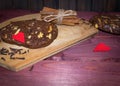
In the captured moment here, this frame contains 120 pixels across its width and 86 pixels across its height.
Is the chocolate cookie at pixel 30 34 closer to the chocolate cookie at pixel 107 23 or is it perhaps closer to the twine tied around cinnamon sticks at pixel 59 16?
the twine tied around cinnamon sticks at pixel 59 16

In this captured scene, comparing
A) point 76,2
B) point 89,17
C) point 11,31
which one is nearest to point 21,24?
point 11,31

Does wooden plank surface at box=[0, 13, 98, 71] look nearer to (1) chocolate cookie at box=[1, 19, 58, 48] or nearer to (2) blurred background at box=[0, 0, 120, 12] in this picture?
(1) chocolate cookie at box=[1, 19, 58, 48]

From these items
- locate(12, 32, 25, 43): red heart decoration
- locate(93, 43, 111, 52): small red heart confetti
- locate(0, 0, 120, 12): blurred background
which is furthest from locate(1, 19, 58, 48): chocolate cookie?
locate(0, 0, 120, 12): blurred background

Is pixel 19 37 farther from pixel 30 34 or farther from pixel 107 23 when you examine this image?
pixel 107 23

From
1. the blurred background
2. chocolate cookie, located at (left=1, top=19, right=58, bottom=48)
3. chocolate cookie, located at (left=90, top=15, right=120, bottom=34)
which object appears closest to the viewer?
chocolate cookie, located at (left=1, top=19, right=58, bottom=48)

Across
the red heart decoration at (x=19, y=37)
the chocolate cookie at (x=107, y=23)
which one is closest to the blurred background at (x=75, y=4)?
the chocolate cookie at (x=107, y=23)
